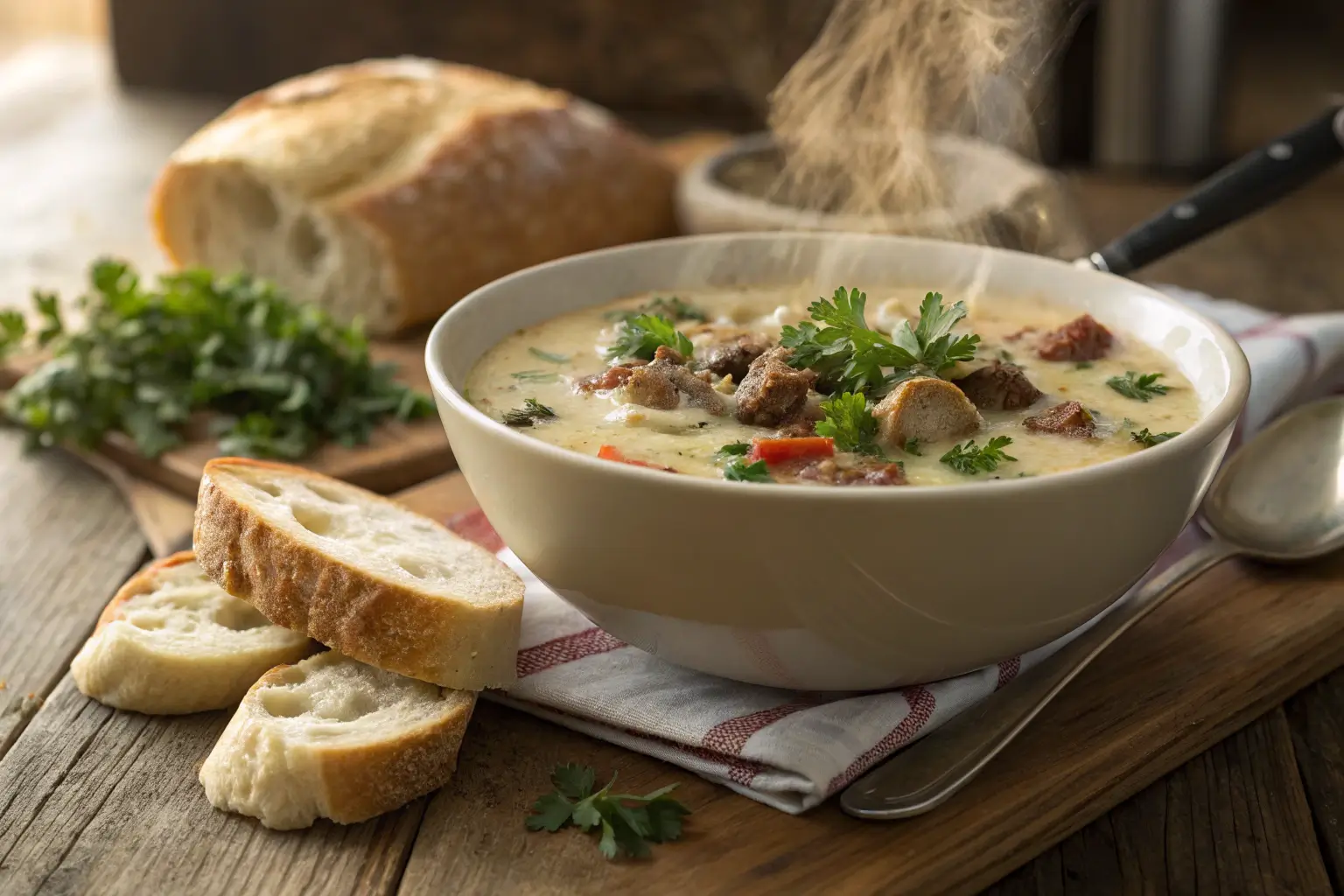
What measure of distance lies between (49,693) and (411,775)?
31.4 inches

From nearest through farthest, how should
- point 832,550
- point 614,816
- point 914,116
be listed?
1. point 832,550
2. point 614,816
3. point 914,116

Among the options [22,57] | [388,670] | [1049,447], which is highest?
[1049,447]

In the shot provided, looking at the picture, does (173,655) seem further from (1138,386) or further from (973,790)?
(1138,386)

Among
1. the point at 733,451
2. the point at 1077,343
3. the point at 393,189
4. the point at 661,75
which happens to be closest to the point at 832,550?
the point at 733,451

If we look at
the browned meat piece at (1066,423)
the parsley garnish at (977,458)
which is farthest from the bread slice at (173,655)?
the browned meat piece at (1066,423)

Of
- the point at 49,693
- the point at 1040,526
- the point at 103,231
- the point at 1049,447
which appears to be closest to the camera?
the point at 1040,526

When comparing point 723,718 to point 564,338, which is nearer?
point 723,718

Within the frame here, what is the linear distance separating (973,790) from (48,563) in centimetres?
201

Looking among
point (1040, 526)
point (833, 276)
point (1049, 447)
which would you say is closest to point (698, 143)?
point (833, 276)

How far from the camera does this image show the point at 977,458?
2244 millimetres

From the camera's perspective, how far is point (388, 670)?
7.72 ft

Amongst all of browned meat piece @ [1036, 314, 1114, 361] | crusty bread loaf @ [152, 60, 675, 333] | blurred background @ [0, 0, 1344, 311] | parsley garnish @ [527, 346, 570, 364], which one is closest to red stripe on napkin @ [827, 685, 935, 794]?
browned meat piece @ [1036, 314, 1114, 361]

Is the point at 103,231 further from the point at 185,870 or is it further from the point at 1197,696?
the point at 1197,696

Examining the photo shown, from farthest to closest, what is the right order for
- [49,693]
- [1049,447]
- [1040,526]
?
[49,693] < [1049,447] < [1040,526]
